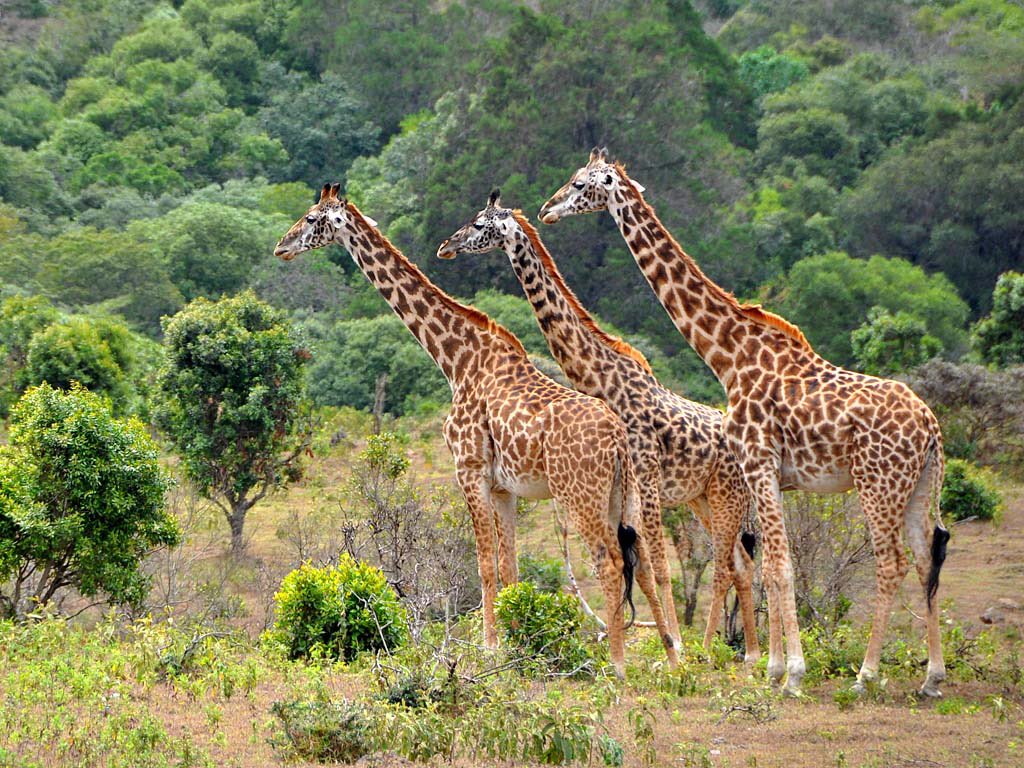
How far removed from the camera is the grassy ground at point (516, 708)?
855 centimetres

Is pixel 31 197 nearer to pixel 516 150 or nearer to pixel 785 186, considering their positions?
pixel 516 150

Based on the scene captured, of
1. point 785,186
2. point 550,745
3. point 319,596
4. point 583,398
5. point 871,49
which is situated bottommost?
point 550,745

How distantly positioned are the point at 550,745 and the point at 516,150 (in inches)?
1325

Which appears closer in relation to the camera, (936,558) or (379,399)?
(936,558)

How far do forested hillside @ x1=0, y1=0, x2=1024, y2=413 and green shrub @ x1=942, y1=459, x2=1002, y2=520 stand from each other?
8.68 meters

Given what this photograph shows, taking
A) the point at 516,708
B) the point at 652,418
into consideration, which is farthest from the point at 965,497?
the point at 516,708

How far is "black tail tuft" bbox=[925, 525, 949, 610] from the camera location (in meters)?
10.1

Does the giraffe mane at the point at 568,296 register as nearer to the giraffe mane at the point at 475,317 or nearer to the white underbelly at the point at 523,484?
the giraffe mane at the point at 475,317

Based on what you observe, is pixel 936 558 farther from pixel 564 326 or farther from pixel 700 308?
pixel 564 326

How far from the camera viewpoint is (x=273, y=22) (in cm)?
5866

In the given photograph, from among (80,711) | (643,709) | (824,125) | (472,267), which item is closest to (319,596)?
(80,711)

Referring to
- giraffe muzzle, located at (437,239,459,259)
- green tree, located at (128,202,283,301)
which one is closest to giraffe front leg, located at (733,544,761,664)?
giraffe muzzle, located at (437,239,459,259)

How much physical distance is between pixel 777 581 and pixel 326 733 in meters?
3.32

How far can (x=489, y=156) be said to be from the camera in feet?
135
